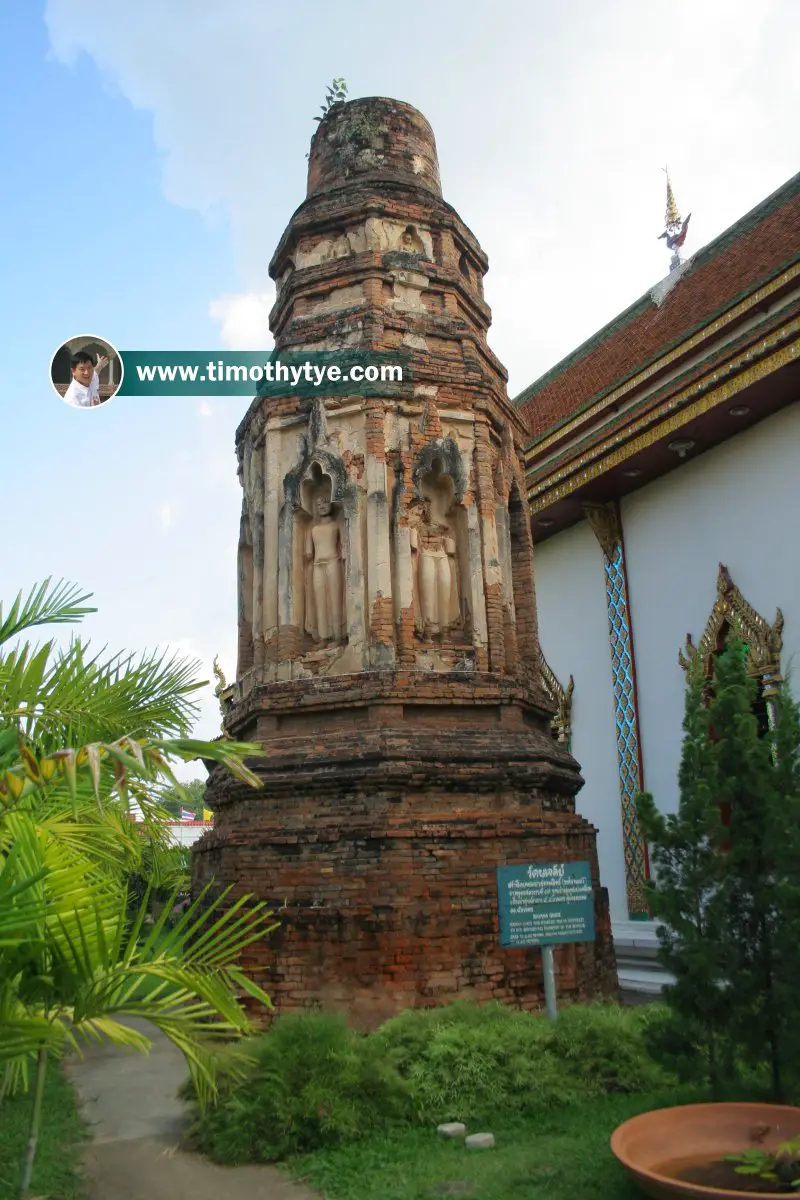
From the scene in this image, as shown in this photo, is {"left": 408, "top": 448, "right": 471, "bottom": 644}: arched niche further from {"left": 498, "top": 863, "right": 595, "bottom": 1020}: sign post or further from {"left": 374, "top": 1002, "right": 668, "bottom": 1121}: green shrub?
{"left": 374, "top": 1002, "right": 668, "bottom": 1121}: green shrub

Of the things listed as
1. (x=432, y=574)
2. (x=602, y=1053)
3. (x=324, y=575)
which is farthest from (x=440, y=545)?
(x=602, y=1053)

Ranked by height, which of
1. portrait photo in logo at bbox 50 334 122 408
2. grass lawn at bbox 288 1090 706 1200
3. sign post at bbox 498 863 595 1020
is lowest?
grass lawn at bbox 288 1090 706 1200

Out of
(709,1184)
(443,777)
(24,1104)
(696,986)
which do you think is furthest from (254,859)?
(709,1184)

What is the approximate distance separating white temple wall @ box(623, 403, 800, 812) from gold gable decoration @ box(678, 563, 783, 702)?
9cm

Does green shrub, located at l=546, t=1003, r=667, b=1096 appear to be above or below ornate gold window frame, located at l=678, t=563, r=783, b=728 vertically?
below

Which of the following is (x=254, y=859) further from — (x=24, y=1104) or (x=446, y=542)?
(x=446, y=542)

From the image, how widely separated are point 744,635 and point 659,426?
9.44 feet

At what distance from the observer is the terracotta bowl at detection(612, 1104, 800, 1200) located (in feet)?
13.1

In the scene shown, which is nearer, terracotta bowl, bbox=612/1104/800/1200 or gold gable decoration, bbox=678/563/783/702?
terracotta bowl, bbox=612/1104/800/1200

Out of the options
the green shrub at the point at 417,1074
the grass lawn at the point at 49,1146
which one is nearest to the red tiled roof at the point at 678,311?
the green shrub at the point at 417,1074

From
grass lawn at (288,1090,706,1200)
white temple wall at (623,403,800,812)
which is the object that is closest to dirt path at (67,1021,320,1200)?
grass lawn at (288,1090,706,1200)

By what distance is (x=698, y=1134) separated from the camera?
4148 mm

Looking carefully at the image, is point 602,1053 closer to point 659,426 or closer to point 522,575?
point 522,575

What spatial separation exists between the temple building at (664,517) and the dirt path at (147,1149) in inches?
240
